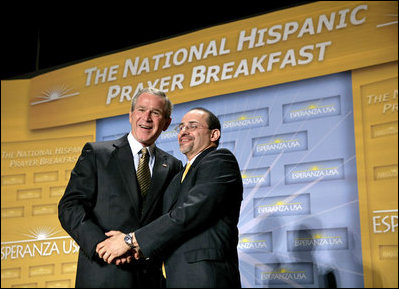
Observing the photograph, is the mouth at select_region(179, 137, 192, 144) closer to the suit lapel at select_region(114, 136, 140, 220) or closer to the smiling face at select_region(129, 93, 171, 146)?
the smiling face at select_region(129, 93, 171, 146)

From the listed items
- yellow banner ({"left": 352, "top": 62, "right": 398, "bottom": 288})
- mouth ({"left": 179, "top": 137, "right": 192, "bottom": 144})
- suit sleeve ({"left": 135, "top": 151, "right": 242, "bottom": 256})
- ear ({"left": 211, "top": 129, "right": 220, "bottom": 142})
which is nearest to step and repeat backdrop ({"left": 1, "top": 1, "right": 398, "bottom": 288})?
yellow banner ({"left": 352, "top": 62, "right": 398, "bottom": 288})

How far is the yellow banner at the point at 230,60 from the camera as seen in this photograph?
384cm

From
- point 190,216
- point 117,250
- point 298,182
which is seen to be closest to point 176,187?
point 190,216

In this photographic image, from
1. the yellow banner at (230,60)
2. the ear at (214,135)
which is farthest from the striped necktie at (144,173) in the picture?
the yellow banner at (230,60)

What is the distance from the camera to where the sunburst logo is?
5223 millimetres

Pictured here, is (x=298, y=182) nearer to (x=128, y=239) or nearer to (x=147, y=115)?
(x=147, y=115)

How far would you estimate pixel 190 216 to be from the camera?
213 cm

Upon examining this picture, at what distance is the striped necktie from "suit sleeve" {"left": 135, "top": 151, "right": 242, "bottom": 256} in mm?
278

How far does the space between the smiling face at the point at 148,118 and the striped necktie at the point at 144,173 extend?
0.07 meters

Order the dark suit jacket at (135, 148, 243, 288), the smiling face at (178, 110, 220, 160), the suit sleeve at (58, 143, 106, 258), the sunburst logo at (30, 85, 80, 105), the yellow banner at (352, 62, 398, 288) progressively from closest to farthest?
1. the dark suit jacket at (135, 148, 243, 288)
2. the suit sleeve at (58, 143, 106, 258)
3. the smiling face at (178, 110, 220, 160)
4. the yellow banner at (352, 62, 398, 288)
5. the sunburst logo at (30, 85, 80, 105)

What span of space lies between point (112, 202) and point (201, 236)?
480 millimetres

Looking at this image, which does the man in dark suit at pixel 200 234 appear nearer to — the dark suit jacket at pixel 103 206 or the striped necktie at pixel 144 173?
the dark suit jacket at pixel 103 206

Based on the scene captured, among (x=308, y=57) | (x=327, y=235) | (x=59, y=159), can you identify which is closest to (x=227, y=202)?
(x=327, y=235)

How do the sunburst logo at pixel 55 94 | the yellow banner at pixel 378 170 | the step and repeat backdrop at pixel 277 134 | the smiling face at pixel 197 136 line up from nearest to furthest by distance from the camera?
the smiling face at pixel 197 136 < the yellow banner at pixel 378 170 < the step and repeat backdrop at pixel 277 134 < the sunburst logo at pixel 55 94
